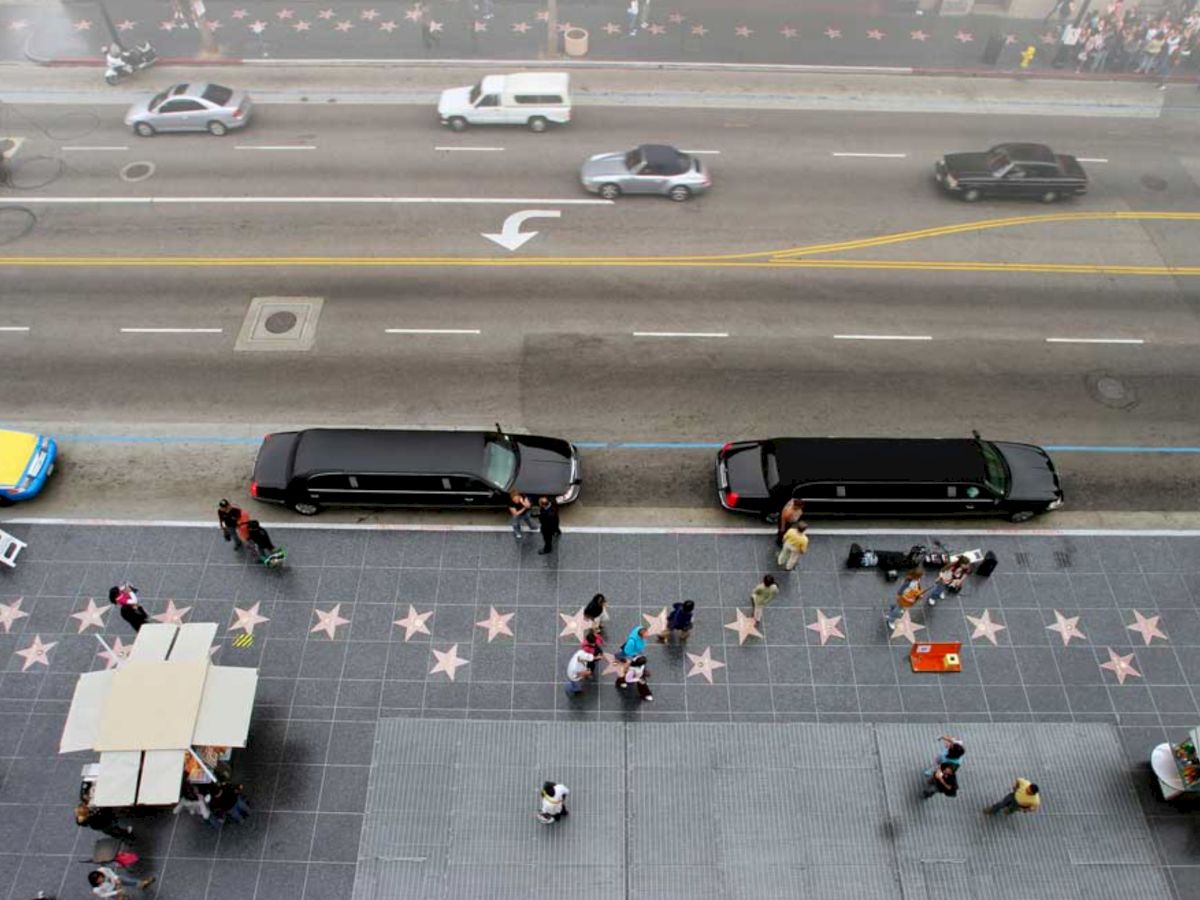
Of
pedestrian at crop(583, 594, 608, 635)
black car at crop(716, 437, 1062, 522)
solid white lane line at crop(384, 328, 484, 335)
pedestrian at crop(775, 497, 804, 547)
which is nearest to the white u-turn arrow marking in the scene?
solid white lane line at crop(384, 328, 484, 335)

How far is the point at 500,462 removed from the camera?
61.7ft

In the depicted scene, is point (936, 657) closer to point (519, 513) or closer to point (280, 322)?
point (519, 513)

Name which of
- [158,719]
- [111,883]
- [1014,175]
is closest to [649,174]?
[1014,175]

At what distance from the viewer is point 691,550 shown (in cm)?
1864

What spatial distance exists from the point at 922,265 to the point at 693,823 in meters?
18.4

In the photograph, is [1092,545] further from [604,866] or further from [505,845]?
[505,845]

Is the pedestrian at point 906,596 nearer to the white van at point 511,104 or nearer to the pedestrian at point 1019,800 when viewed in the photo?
the pedestrian at point 1019,800

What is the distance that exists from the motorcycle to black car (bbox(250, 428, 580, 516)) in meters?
22.4

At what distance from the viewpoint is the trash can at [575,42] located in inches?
1341

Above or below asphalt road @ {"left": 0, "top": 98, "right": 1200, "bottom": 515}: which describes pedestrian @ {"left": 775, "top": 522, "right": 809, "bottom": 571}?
below

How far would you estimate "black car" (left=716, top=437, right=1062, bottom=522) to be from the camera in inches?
719

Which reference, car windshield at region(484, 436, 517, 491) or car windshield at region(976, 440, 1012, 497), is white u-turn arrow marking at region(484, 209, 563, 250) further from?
car windshield at region(976, 440, 1012, 497)

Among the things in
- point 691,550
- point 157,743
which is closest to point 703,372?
point 691,550

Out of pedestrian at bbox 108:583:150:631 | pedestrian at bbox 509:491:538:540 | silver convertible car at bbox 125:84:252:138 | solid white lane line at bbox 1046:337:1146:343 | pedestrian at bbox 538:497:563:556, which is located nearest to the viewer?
pedestrian at bbox 108:583:150:631
